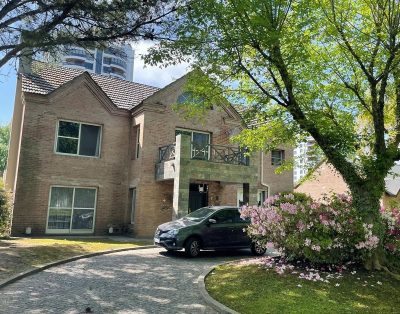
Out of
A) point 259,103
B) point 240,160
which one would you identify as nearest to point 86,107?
point 240,160

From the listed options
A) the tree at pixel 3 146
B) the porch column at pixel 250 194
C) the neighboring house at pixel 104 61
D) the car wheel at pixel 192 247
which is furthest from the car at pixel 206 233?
the tree at pixel 3 146

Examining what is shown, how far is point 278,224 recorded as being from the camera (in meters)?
10.1

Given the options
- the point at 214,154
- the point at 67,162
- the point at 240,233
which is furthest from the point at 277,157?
the point at 240,233

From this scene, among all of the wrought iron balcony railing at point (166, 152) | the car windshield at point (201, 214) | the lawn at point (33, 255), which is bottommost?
the lawn at point (33, 255)

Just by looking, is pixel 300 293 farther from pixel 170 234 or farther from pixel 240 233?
pixel 240 233

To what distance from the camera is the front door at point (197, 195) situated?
22.3 meters

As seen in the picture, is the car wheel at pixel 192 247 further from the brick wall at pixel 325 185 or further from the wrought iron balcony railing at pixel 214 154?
the brick wall at pixel 325 185

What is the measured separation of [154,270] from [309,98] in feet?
21.5

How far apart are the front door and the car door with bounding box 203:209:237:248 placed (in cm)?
781

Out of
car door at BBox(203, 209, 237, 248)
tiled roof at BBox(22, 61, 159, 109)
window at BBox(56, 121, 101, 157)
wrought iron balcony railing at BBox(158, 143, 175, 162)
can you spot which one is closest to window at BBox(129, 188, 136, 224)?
wrought iron balcony railing at BBox(158, 143, 175, 162)

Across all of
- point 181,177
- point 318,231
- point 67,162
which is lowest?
point 318,231

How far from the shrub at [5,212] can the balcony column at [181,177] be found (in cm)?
781

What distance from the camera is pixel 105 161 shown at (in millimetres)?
21703

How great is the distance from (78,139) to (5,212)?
5.34 metres
